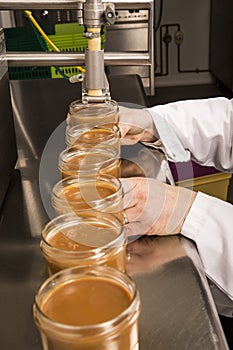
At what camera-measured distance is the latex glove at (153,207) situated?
2.35ft

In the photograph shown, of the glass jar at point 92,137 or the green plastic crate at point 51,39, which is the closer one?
the glass jar at point 92,137

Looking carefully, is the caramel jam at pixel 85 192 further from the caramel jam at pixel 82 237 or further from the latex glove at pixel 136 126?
the latex glove at pixel 136 126

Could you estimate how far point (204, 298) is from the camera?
0.59m

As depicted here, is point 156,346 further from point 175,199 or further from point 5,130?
point 5,130

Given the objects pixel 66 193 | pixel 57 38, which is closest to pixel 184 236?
pixel 66 193

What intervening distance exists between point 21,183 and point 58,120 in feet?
0.91

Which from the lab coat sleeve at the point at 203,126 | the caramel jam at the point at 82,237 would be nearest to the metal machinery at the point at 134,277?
the caramel jam at the point at 82,237

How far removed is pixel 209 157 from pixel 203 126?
97 millimetres

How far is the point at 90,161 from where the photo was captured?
2.29 feet

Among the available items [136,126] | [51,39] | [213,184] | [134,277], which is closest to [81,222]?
[134,277]

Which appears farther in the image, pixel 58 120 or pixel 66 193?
pixel 58 120

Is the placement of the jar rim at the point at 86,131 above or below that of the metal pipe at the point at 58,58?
below

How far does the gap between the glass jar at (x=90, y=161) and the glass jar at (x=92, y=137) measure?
14 mm

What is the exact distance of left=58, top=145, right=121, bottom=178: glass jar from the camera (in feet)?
2.19
